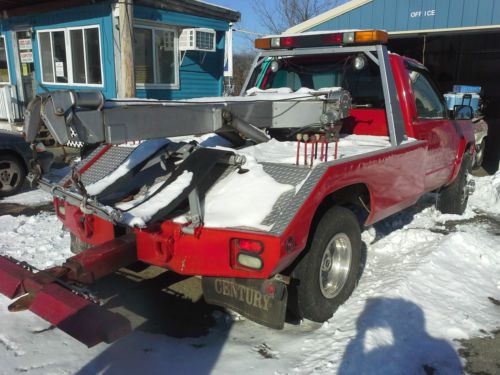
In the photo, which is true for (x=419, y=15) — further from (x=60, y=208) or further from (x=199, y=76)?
(x=60, y=208)

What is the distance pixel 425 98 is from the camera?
5.30 meters

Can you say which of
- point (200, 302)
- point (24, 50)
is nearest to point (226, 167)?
point (200, 302)

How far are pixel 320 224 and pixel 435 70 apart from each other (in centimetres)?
2073

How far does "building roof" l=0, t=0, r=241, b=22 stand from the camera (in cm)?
1175

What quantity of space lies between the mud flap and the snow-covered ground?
292 mm

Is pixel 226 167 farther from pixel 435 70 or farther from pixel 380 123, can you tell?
pixel 435 70

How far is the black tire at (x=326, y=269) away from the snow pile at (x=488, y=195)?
174 inches

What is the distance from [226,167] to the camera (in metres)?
3.39

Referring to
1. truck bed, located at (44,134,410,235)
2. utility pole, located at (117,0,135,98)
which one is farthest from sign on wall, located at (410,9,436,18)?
truck bed, located at (44,134,410,235)

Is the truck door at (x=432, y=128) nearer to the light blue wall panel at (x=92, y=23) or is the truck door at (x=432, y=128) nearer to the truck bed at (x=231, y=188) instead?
the truck bed at (x=231, y=188)

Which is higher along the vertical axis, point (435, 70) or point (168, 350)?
point (435, 70)

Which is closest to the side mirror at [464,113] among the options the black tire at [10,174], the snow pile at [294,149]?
the snow pile at [294,149]

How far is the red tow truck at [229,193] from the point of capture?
247 cm

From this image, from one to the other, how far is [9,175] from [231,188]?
17.4 feet
